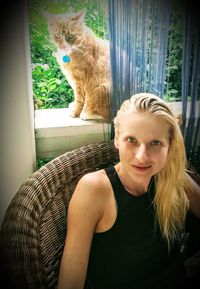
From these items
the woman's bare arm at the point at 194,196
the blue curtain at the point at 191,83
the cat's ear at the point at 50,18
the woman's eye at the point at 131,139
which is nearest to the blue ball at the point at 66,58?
the cat's ear at the point at 50,18

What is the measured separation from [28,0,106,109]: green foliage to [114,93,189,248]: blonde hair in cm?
→ 56

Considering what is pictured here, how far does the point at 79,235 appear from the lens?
0.94m

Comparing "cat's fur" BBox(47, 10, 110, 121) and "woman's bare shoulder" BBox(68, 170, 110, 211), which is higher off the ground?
"cat's fur" BBox(47, 10, 110, 121)

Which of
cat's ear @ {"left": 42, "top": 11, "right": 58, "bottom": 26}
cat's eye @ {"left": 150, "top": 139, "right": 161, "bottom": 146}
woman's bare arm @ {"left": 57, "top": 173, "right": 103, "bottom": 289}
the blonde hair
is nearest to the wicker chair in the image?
woman's bare arm @ {"left": 57, "top": 173, "right": 103, "bottom": 289}

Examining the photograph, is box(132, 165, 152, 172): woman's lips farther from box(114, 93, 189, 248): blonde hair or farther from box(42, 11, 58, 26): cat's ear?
box(42, 11, 58, 26): cat's ear

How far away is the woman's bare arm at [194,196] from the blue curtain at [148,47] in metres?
0.50

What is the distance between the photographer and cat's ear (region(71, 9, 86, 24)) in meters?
1.37

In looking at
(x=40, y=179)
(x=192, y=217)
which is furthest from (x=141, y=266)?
(x=40, y=179)

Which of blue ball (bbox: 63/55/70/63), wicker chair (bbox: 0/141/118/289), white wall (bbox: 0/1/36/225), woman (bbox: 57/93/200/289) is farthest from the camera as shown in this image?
blue ball (bbox: 63/55/70/63)

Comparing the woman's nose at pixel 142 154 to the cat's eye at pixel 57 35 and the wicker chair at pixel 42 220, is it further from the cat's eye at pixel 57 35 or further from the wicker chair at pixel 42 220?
the cat's eye at pixel 57 35

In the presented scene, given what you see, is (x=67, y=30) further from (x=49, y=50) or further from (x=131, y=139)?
(x=131, y=139)

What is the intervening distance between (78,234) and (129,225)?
A: 0.23 metres

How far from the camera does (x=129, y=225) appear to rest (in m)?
1.06

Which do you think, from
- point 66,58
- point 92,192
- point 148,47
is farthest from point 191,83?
point 92,192
